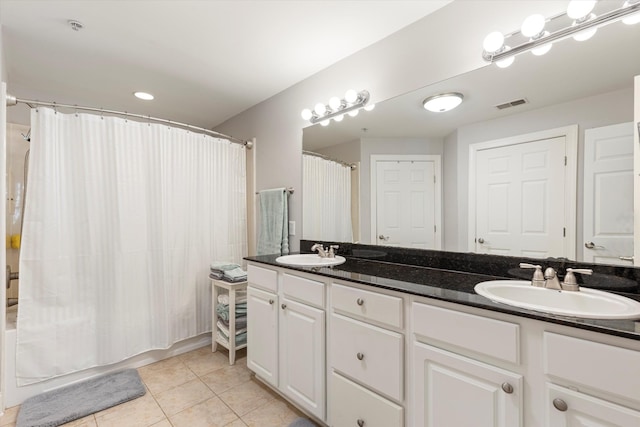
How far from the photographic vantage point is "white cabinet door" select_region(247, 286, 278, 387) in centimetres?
178

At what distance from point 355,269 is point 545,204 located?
94 cm

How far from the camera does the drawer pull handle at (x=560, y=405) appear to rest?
819 mm

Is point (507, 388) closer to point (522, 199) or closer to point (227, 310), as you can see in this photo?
point (522, 199)

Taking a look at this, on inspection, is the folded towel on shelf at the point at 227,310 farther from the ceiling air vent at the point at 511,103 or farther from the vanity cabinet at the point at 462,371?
the ceiling air vent at the point at 511,103

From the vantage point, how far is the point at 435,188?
169 centimetres

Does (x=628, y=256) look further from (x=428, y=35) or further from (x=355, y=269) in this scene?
(x=428, y=35)

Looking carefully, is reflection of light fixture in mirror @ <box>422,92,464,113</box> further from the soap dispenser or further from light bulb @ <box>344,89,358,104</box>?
the soap dispenser

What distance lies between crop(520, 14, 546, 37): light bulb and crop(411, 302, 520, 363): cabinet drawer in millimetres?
1213

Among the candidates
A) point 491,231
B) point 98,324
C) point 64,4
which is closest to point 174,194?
point 98,324

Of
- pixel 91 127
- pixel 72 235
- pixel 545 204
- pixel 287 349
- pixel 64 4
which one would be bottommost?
pixel 287 349

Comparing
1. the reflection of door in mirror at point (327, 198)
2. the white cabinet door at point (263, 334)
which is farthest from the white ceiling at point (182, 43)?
the white cabinet door at point (263, 334)

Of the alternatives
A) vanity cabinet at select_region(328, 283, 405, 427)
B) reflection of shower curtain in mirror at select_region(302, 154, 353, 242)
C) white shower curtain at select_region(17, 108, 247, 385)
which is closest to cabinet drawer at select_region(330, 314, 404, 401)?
vanity cabinet at select_region(328, 283, 405, 427)

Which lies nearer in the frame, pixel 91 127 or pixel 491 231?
pixel 491 231

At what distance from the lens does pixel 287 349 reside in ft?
5.57
